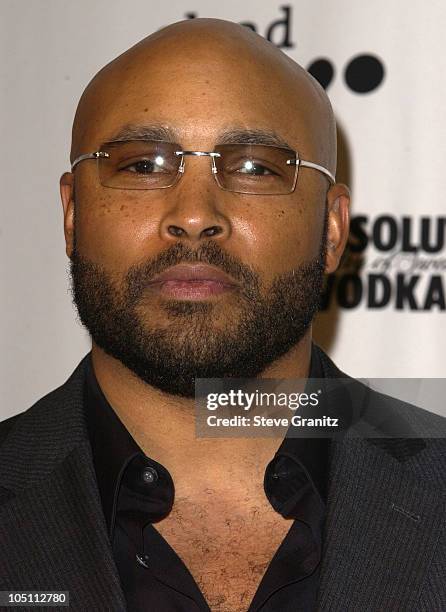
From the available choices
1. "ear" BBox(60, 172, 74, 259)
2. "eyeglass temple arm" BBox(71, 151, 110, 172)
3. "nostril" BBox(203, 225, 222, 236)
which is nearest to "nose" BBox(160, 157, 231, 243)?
"nostril" BBox(203, 225, 222, 236)

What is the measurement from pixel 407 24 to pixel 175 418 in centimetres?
149

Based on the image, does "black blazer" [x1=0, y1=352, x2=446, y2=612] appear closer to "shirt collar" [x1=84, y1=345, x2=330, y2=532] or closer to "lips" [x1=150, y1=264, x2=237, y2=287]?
"shirt collar" [x1=84, y1=345, x2=330, y2=532]

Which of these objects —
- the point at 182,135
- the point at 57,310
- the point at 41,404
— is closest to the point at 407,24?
the point at 182,135

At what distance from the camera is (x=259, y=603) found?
6.09 feet

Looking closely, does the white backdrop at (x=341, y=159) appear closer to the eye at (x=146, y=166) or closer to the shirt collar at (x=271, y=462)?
the shirt collar at (x=271, y=462)

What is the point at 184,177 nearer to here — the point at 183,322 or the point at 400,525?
the point at 183,322

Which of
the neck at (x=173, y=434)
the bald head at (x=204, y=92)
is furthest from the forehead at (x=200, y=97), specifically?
the neck at (x=173, y=434)

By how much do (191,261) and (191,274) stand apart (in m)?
0.03

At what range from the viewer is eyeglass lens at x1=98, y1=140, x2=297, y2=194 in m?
2.03

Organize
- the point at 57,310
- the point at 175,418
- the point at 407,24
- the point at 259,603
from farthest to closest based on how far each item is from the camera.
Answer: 1. the point at 57,310
2. the point at 407,24
3. the point at 175,418
4. the point at 259,603

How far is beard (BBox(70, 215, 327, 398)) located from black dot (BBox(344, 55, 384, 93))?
991mm

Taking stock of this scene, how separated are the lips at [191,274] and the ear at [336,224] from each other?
47 cm

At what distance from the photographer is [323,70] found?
117 inches

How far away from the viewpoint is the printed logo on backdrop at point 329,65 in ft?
9.57
